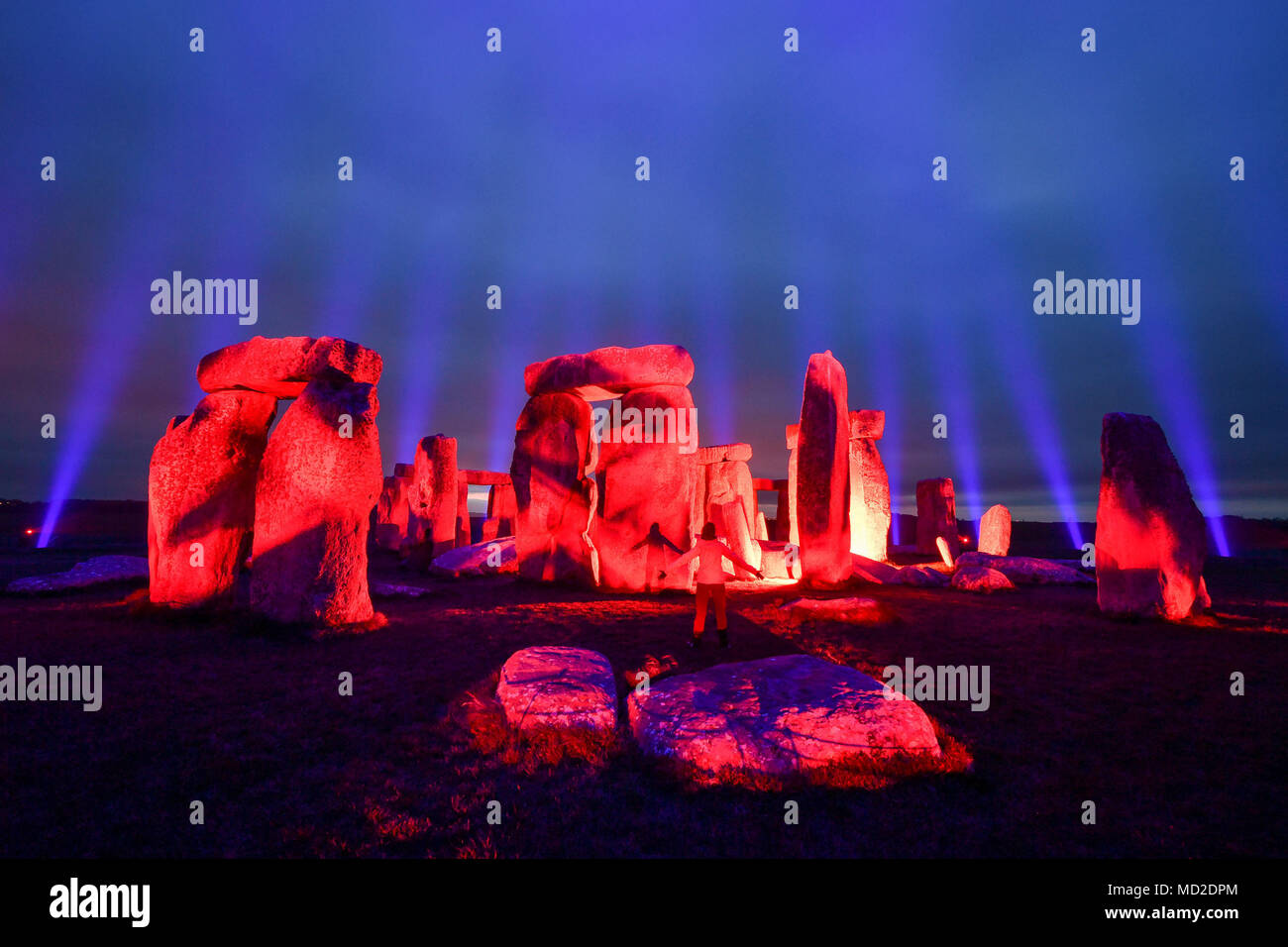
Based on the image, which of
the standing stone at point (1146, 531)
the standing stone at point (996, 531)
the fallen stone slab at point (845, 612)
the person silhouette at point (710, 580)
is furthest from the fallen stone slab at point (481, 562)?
the standing stone at point (996, 531)

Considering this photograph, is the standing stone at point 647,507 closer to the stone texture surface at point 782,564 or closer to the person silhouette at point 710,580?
the stone texture surface at point 782,564

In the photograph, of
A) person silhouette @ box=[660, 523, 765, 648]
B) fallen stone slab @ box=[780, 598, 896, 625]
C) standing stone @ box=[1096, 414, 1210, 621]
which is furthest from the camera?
standing stone @ box=[1096, 414, 1210, 621]

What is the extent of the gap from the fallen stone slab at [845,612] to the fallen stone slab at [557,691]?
15.6 ft

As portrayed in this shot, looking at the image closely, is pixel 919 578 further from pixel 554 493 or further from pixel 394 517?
pixel 394 517

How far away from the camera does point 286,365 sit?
908cm

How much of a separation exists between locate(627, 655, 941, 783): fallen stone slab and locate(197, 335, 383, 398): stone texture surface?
661 cm

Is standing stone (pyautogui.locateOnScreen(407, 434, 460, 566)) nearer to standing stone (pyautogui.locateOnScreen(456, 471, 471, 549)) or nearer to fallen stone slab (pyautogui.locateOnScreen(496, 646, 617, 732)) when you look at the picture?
standing stone (pyautogui.locateOnScreen(456, 471, 471, 549))

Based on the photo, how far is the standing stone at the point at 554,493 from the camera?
13.9 m

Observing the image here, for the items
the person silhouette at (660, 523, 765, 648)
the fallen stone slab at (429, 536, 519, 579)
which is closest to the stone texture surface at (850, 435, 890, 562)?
the fallen stone slab at (429, 536, 519, 579)

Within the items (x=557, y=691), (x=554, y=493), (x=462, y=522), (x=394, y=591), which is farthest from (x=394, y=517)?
(x=557, y=691)

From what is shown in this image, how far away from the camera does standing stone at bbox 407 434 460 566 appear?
19.3 metres
